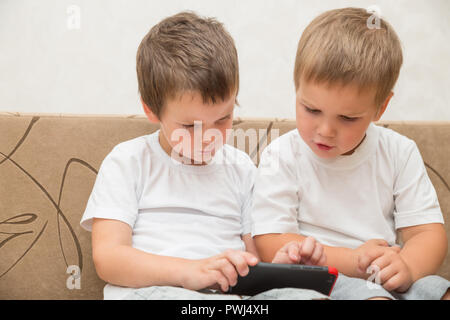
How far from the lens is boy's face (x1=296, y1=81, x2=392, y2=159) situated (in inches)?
30.7

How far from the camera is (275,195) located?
88cm

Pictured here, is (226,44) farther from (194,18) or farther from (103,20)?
(103,20)

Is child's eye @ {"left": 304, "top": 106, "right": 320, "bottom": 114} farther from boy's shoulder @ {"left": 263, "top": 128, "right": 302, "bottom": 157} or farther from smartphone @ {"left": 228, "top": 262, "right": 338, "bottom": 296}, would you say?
smartphone @ {"left": 228, "top": 262, "right": 338, "bottom": 296}

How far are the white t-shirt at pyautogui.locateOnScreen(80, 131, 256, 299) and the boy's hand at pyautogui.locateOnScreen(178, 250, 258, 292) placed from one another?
4.0 inches

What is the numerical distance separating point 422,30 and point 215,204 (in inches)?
37.0

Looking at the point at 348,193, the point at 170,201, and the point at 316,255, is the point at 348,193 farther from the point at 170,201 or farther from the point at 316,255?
the point at 170,201

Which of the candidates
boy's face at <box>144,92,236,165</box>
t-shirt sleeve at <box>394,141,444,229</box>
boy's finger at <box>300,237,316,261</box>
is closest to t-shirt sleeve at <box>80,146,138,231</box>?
boy's face at <box>144,92,236,165</box>

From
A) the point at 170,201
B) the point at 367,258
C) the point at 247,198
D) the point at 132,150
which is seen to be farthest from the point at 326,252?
the point at 132,150

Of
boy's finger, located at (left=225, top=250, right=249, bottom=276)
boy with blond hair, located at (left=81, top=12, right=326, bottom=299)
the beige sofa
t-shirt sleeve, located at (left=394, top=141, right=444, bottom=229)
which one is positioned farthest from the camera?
the beige sofa

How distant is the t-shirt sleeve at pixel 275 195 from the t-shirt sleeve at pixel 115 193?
0.80 ft

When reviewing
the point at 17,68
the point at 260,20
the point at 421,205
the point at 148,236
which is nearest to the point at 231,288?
the point at 148,236

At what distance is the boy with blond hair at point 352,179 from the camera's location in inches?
30.5

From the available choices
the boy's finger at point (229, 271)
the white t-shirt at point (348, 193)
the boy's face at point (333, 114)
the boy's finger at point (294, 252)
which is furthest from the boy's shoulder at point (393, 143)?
the boy's finger at point (229, 271)

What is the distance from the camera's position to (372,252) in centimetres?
75
